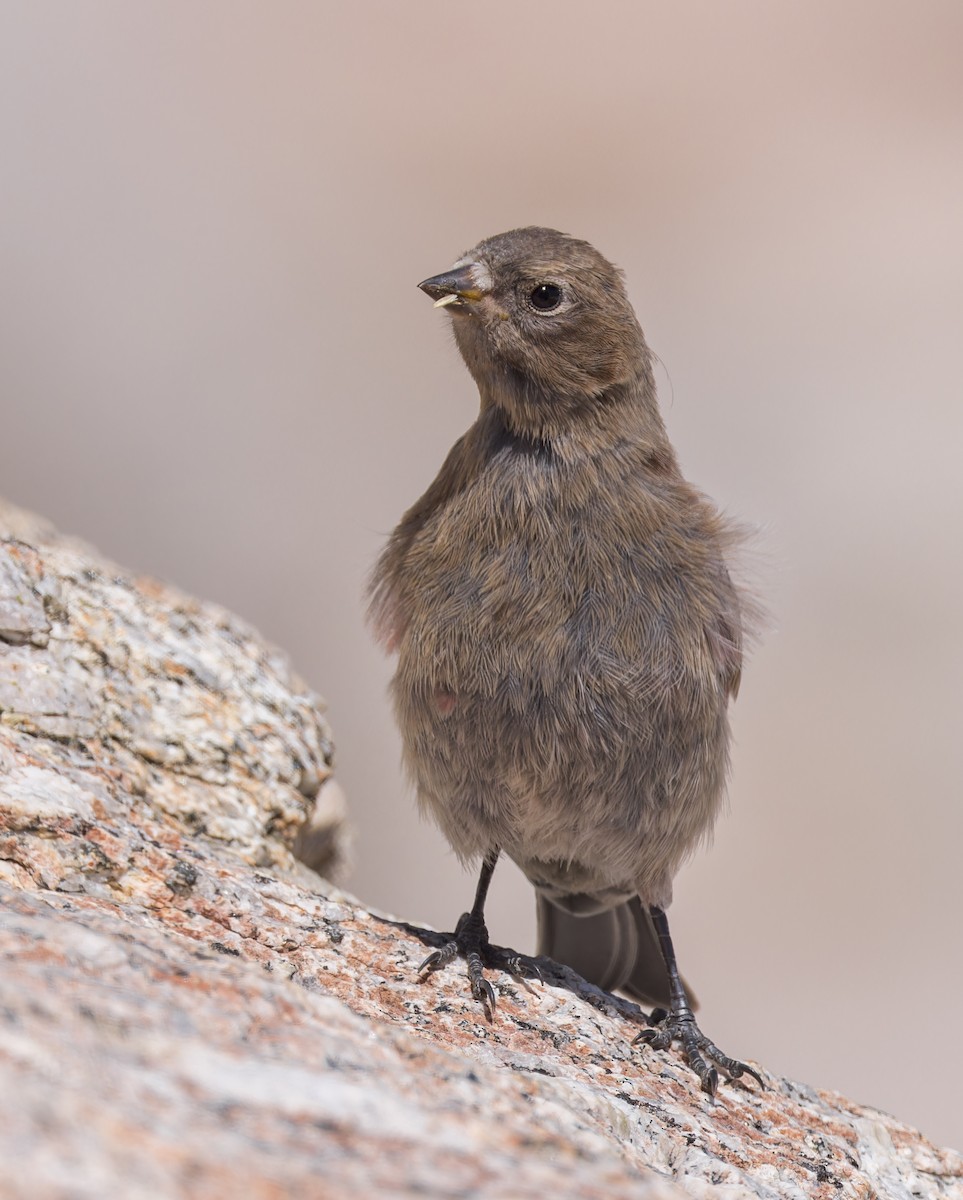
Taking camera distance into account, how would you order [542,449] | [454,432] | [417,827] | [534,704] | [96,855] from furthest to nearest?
[454,432] → [417,827] → [542,449] → [534,704] → [96,855]

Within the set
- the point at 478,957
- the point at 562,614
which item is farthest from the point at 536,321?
the point at 478,957

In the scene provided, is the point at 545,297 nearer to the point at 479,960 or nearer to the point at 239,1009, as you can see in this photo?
the point at 479,960

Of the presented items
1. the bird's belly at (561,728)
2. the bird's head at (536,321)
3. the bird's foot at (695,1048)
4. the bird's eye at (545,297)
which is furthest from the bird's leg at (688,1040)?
the bird's eye at (545,297)

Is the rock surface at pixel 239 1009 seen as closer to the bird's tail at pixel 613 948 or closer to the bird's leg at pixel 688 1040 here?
the bird's leg at pixel 688 1040

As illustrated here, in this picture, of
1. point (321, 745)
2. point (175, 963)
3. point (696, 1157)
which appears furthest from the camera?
point (321, 745)

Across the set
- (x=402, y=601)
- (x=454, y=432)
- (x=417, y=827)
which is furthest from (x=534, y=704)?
(x=454, y=432)

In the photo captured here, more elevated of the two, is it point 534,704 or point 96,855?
point 534,704

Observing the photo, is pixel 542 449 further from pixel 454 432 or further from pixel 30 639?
pixel 454 432

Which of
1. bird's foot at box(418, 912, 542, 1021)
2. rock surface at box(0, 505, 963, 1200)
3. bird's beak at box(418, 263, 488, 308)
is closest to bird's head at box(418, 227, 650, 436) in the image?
bird's beak at box(418, 263, 488, 308)
